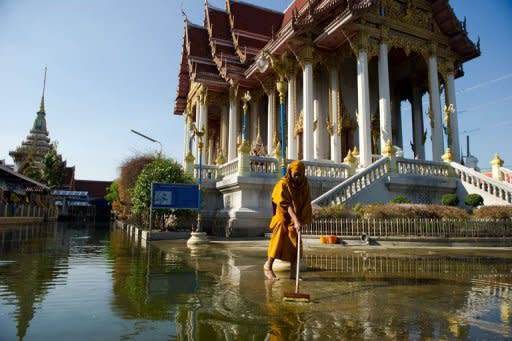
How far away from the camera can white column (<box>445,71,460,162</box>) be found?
19842mm

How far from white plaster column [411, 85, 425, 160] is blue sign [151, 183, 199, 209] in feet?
48.4

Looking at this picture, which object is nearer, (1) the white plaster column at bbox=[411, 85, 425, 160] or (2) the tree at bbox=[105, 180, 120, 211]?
(1) the white plaster column at bbox=[411, 85, 425, 160]

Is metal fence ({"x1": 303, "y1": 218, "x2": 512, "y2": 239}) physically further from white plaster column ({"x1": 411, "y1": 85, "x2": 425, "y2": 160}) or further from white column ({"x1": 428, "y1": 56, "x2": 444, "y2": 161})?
white plaster column ({"x1": 411, "y1": 85, "x2": 425, "y2": 160})

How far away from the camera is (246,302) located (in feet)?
12.8

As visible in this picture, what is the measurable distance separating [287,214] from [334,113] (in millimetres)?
15169

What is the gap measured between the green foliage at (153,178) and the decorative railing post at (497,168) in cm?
1303

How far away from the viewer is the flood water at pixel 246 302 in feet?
9.70

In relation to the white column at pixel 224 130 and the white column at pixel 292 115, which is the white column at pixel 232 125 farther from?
the white column at pixel 292 115

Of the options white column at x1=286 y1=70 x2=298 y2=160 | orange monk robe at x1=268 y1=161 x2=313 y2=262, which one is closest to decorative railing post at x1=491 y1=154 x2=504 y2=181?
white column at x1=286 y1=70 x2=298 y2=160

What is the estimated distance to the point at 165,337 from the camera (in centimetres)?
283

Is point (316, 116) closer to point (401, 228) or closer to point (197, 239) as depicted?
point (401, 228)

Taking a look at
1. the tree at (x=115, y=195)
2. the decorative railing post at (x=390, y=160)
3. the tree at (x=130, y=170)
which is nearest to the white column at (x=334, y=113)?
the decorative railing post at (x=390, y=160)

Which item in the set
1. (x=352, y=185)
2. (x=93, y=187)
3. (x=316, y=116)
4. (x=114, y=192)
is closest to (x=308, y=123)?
(x=316, y=116)

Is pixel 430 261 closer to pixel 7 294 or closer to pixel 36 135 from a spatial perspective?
pixel 7 294
